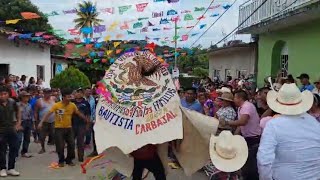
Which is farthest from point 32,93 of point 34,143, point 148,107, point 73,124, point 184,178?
point 148,107

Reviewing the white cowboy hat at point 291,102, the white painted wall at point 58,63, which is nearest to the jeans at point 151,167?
the white cowboy hat at point 291,102

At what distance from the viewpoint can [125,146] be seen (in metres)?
5.24

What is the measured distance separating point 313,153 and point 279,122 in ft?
1.22

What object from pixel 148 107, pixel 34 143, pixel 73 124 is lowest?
pixel 34 143

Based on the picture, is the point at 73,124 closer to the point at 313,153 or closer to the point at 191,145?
the point at 191,145

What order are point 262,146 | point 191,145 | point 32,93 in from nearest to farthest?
point 262,146 → point 191,145 → point 32,93

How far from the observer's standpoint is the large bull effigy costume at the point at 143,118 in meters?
5.30

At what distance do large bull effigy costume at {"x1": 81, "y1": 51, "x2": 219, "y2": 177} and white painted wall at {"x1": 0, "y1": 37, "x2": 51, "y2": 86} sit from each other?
16304 millimetres

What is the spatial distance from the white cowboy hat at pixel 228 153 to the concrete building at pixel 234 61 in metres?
17.2

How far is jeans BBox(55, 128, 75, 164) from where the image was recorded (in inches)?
380

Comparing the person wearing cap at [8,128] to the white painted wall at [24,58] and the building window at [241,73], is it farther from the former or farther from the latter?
the building window at [241,73]

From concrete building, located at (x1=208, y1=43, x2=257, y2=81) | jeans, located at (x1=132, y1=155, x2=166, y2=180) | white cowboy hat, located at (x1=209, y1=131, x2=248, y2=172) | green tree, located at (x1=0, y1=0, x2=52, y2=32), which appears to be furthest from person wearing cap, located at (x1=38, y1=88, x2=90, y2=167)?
green tree, located at (x1=0, y1=0, x2=52, y2=32)

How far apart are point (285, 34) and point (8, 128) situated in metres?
10.8

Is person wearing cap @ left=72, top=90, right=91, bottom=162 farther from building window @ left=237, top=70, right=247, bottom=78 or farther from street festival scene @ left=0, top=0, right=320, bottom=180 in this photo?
building window @ left=237, top=70, right=247, bottom=78
